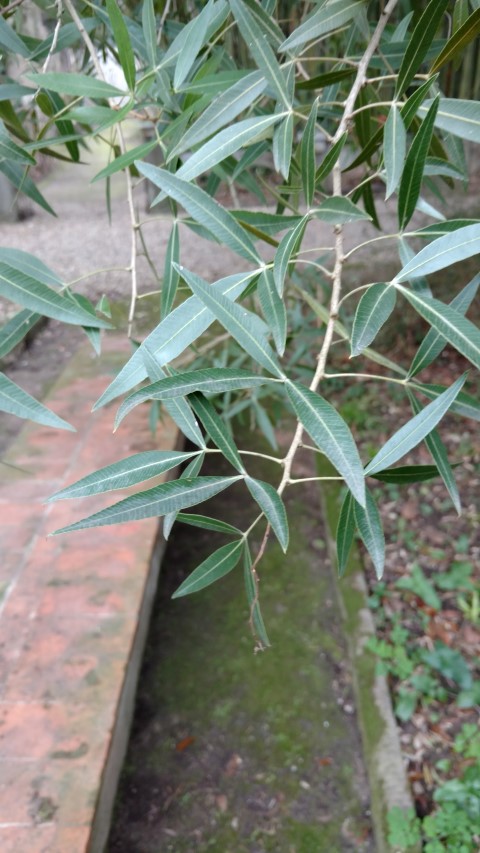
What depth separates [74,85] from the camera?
716mm

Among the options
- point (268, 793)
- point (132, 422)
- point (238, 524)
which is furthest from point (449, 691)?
point (132, 422)

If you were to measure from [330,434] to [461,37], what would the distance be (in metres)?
0.41

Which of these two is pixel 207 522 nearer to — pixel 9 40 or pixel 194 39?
pixel 194 39

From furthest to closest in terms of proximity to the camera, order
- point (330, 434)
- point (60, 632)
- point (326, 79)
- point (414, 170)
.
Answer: point (60, 632)
point (326, 79)
point (414, 170)
point (330, 434)

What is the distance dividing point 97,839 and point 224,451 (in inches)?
35.7

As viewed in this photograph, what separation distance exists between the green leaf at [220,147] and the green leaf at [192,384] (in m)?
0.20

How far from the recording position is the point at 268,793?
156 centimetres

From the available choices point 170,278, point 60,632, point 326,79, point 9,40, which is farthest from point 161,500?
point 60,632

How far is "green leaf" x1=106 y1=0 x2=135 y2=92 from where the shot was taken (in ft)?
2.21

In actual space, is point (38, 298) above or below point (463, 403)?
above

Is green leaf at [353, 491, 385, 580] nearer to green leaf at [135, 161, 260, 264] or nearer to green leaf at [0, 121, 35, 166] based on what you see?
green leaf at [135, 161, 260, 264]

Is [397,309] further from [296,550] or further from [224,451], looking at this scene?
[224,451]

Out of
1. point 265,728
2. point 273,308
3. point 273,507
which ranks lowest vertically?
point 265,728

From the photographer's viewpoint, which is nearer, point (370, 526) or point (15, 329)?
point (370, 526)
